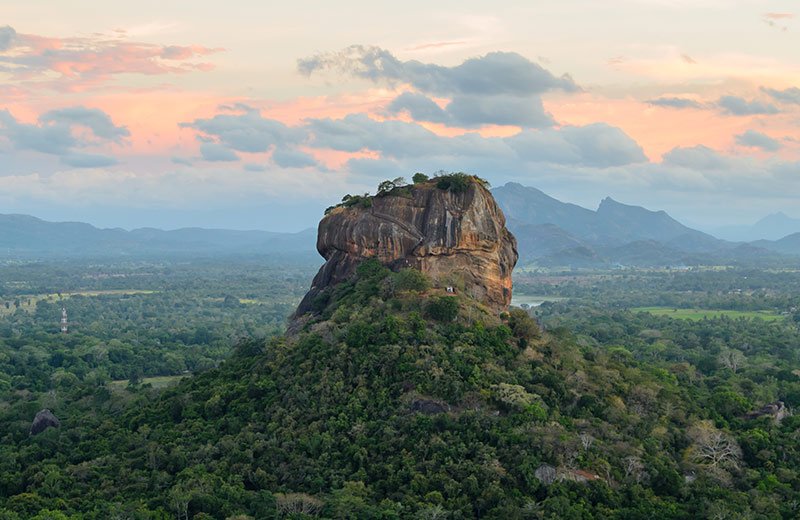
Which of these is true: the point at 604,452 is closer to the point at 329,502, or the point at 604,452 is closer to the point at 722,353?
the point at 329,502

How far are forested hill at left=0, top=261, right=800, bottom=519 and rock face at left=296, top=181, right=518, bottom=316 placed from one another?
6.43 ft

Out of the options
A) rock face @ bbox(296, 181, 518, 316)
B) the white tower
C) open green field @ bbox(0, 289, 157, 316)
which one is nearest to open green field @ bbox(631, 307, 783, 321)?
rock face @ bbox(296, 181, 518, 316)

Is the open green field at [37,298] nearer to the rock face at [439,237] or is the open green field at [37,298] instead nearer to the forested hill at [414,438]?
the forested hill at [414,438]

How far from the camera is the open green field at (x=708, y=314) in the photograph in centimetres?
11282

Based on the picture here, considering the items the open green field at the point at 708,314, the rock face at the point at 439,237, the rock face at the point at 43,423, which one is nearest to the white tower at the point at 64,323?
the rock face at the point at 43,423

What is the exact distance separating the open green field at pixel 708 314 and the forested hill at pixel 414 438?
76.2 metres

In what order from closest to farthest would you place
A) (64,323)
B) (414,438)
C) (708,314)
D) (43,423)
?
(414,438)
(43,423)
(64,323)
(708,314)

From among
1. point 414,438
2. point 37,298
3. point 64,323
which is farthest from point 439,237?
point 37,298

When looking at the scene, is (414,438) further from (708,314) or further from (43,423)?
(708,314)

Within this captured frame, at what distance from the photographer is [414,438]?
1284 inches

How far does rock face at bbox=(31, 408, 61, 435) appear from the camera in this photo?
4319 centimetres

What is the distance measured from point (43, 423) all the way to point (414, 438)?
2373 centimetres

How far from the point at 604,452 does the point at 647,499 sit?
2.83 m

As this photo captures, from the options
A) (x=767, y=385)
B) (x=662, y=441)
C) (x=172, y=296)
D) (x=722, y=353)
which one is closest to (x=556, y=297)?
(x=172, y=296)
